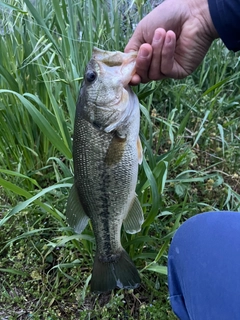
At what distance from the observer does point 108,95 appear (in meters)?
1.25

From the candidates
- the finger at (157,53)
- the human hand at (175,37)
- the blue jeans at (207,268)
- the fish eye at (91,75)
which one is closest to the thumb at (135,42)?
the human hand at (175,37)

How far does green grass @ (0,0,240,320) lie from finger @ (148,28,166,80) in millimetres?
79

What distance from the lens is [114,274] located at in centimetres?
141

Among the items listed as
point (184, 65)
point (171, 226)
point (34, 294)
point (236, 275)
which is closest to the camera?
point (236, 275)

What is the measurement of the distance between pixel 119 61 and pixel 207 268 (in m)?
0.69

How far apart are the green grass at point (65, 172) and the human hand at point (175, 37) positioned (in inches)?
4.8

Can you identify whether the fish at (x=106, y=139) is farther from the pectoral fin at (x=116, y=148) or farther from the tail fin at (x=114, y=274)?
the tail fin at (x=114, y=274)

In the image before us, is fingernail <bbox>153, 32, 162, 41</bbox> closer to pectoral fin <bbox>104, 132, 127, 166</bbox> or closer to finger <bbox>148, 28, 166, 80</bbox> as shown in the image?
finger <bbox>148, 28, 166, 80</bbox>

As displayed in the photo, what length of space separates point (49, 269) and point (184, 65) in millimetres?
1091

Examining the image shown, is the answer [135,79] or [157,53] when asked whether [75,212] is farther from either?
[157,53]

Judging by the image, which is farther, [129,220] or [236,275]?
[129,220]

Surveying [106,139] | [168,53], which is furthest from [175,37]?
[106,139]

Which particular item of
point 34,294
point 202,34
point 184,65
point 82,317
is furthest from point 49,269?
point 202,34

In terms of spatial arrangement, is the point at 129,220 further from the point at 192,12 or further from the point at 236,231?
the point at 192,12
